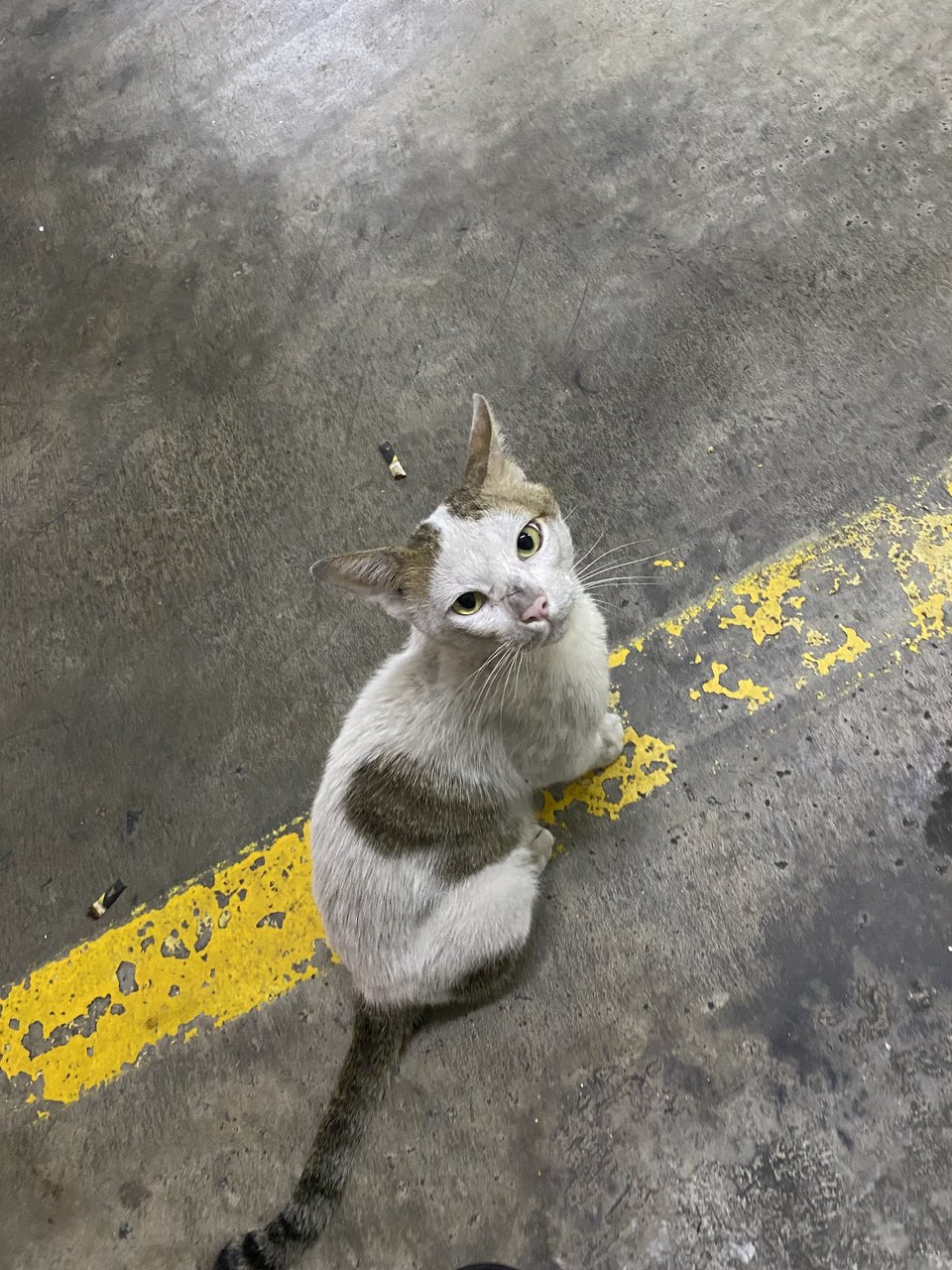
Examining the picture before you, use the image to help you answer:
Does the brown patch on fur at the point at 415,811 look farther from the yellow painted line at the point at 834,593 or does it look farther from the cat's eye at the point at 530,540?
the yellow painted line at the point at 834,593

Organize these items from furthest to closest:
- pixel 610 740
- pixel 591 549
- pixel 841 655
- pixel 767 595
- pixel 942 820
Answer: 1. pixel 591 549
2. pixel 767 595
3. pixel 841 655
4. pixel 610 740
5. pixel 942 820

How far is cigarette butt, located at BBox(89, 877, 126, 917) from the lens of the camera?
7.40 feet

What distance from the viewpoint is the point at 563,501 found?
257 centimetres

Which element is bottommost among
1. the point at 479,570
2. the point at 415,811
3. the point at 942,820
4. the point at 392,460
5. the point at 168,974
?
the point at 942,820

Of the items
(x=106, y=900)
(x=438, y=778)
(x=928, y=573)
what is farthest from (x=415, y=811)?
(x=928, y=573)

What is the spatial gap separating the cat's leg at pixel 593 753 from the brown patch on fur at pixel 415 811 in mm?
267

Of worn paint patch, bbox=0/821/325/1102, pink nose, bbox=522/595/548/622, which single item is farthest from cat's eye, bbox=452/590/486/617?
worn paint patch, bbox=0/821/325/1102

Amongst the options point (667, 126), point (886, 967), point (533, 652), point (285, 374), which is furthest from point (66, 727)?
point (667, 126)

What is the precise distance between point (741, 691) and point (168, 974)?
1.90 metres

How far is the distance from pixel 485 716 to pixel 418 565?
42 centimetres

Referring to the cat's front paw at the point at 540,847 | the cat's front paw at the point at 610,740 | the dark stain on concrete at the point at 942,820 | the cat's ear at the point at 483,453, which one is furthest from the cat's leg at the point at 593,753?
the dark stain on concrete at the point at 942,820

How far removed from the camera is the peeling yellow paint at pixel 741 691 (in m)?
2.21

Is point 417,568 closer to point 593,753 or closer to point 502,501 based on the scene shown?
point 502,501

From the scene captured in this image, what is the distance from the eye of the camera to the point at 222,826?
233 cm
